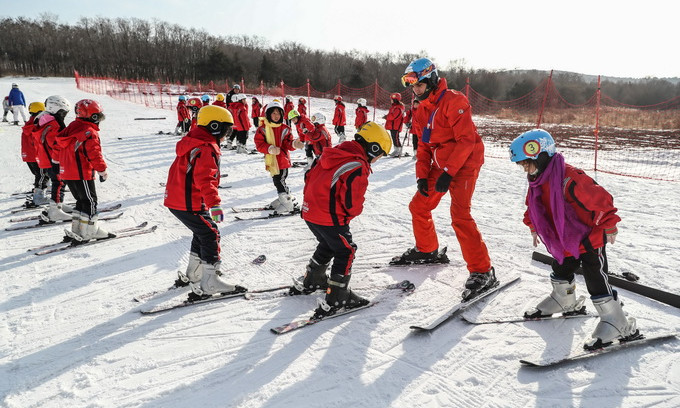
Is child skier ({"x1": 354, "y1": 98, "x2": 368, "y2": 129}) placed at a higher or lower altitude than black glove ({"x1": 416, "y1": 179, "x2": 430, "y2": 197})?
higher

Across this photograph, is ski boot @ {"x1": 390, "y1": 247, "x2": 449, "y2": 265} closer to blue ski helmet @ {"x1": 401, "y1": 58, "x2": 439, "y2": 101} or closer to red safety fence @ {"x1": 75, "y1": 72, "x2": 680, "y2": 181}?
blue ski helmet @ {"x1": 401, "y1": 58, "x2": 439, "y2": 101}

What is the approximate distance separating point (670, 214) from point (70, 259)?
8.71 meters

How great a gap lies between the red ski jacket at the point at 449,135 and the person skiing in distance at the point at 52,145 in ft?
16.0

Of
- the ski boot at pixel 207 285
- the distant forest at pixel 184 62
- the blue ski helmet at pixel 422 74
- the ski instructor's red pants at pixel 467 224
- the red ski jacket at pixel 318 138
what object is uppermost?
the distant forest at pixel 184 62

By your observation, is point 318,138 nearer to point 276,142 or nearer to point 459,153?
point 276,142

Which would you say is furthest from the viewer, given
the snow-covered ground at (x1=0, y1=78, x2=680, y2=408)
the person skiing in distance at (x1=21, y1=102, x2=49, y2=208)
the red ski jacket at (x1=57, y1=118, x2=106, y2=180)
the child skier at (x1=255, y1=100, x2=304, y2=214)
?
the person skiing in distance at (x1=21, y1=102, x2=49, y2=208)

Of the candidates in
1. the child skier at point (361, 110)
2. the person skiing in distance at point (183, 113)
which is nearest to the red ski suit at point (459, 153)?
the child skier at point (361, 110)

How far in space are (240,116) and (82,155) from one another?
8.01 meters

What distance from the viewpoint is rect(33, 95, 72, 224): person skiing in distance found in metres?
5.64

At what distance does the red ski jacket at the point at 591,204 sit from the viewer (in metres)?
2.69

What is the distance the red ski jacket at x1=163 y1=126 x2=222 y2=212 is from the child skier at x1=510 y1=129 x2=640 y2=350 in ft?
7.94

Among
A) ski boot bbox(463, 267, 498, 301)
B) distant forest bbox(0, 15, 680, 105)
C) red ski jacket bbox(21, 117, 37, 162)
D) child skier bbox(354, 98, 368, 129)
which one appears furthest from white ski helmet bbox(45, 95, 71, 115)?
distant forest bbox(0, 15, 680, 105)

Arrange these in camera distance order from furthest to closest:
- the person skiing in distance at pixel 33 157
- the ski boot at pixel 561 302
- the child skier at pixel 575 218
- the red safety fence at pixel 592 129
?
the red safety fence at pixel 592 129, the person skiing in distance at pixel 33 157, the ski boot at pixel 561 302, the child skier at pixel 575 218

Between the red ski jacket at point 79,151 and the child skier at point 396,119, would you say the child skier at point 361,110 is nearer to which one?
the child skier at point 396,119
